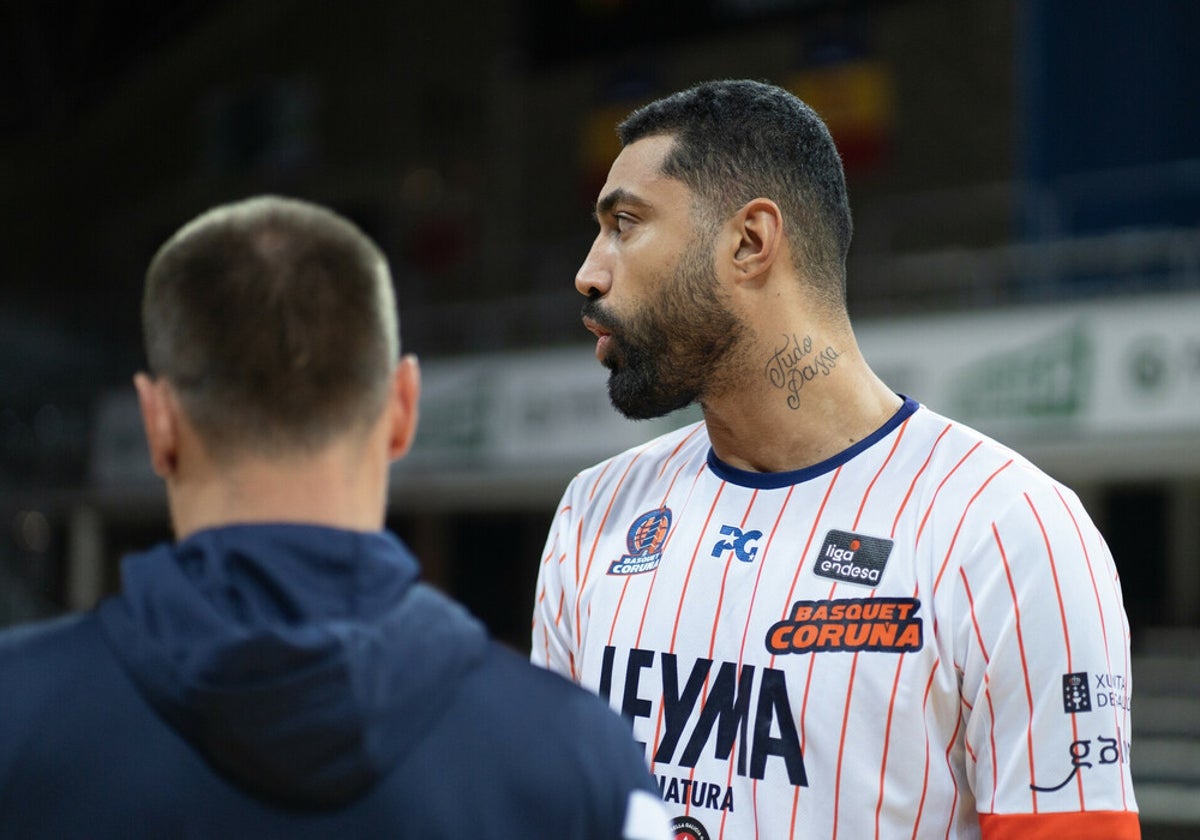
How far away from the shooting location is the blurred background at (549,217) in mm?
10641

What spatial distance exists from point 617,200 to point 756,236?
214 mm

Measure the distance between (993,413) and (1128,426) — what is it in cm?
103

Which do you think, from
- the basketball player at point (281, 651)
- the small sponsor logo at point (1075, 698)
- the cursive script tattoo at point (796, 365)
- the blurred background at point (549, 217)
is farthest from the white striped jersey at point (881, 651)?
the blurred background at point (549, 217)

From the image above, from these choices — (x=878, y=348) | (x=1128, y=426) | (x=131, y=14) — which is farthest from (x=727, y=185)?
(x=131, y=14)

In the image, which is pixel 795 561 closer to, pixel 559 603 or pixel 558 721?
pixel 559 603

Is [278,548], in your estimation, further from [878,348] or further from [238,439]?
[878,348]

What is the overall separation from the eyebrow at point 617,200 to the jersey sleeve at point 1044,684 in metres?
0.71

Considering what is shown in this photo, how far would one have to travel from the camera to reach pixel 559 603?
2256 millimetres

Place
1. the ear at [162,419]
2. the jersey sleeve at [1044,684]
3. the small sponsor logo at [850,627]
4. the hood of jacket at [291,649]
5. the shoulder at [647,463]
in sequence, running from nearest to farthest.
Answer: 1. the hood of jacket at [291,649]
2. the ear at [162,419]
3. the jersey sleeve at [1044,684]
4. the small sponsor logo at [850,627]
5. the shoulder at [647,463]

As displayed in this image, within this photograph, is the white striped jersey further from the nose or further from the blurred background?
the blurred background

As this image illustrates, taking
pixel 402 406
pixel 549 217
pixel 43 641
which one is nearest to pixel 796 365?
pixel 402 406

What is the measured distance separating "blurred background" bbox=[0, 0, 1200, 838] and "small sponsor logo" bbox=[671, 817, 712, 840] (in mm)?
6138

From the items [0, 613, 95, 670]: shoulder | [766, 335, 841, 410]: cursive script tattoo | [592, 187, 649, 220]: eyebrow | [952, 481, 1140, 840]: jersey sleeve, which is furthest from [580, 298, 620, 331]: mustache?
[0, 613, 95, 670]: shoulder

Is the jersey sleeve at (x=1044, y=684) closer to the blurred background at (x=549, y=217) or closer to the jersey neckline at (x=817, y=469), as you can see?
the jersey neckline at (x=817, y=469)
